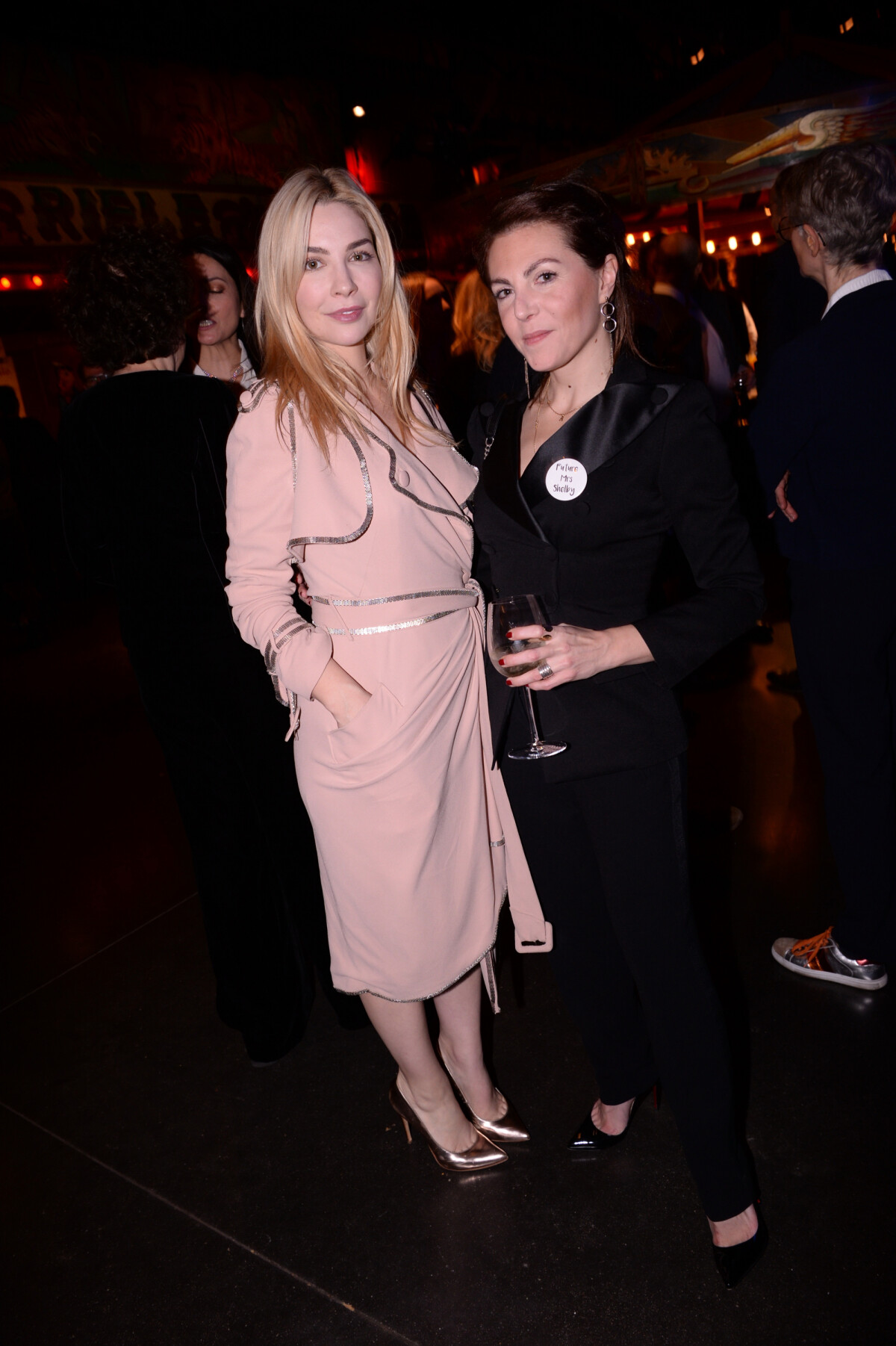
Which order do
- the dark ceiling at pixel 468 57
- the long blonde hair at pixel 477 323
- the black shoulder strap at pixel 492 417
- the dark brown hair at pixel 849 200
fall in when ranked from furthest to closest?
the dark ceiling at pixel 468 57, the long blonde hair at pixel 477 323, the dark brown hair at pixel 849 200, the black shoulder strap at pixel 492 417

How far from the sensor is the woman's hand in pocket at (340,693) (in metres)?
1.50

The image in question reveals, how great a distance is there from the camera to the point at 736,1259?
4.87ft

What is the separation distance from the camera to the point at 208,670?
1945mm

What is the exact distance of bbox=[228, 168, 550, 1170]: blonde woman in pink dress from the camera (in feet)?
4.87

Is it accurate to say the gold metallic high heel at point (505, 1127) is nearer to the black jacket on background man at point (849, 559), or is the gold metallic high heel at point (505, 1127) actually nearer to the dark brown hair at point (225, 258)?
the black jacket on background man at point (849, 559)

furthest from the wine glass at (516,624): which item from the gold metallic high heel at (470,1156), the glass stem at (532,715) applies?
the gold metallic high heel at (470,1156)

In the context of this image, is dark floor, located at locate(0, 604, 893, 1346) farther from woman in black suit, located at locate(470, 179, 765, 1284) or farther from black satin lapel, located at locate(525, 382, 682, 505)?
black satin lapel, located at locate(525, 382, 682, 505)

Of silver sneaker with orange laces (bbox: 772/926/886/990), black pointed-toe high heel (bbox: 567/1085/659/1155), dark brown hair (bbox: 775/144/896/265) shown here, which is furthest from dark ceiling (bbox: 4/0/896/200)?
black pointed-toe high heel (bbox: 567/1085/659/1155)

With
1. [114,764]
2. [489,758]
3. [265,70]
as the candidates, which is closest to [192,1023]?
[489,758]

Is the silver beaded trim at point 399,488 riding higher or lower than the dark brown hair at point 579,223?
lower

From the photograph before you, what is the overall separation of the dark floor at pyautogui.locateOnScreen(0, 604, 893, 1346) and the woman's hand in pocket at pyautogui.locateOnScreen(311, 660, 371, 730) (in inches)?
40.8

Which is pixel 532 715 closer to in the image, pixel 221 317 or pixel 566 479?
pixel 566 479

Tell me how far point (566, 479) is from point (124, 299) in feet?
3.46

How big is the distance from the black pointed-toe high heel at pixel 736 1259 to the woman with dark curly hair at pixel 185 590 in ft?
3.72
